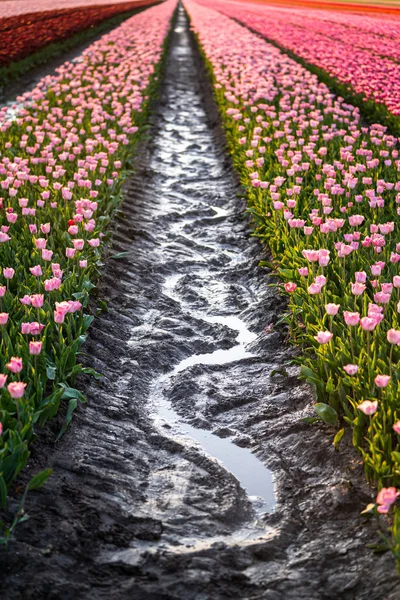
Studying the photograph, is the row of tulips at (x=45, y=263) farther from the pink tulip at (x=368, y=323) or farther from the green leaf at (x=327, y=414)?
the pink tulip at (x=368, y=323)

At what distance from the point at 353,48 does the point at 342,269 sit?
1532 centimetres

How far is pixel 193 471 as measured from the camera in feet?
12.9

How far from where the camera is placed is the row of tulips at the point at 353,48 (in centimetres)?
1289

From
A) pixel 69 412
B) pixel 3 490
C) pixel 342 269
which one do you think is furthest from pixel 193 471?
pixel 342 269

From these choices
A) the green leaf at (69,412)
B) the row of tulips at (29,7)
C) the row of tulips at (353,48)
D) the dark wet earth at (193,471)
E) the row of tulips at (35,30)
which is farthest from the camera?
the row of tulips at (29,7)

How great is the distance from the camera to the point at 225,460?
13.3 ft

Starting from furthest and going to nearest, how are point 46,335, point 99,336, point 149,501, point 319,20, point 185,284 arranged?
point 319,20, point 185,284, point 99,336, point 46,335, point 149,501

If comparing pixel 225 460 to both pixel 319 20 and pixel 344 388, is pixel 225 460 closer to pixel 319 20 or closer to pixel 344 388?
pixel 344 388

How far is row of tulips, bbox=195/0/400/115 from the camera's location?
1289cm

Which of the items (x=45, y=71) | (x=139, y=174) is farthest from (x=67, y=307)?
(x=45, y=71)

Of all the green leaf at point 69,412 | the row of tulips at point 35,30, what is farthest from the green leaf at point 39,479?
the row of tulips at point 35,30

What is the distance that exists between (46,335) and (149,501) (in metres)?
1.28

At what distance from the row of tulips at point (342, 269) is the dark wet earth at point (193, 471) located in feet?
0.72

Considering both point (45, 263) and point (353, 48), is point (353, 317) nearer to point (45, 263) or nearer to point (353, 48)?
point (45, 263)
